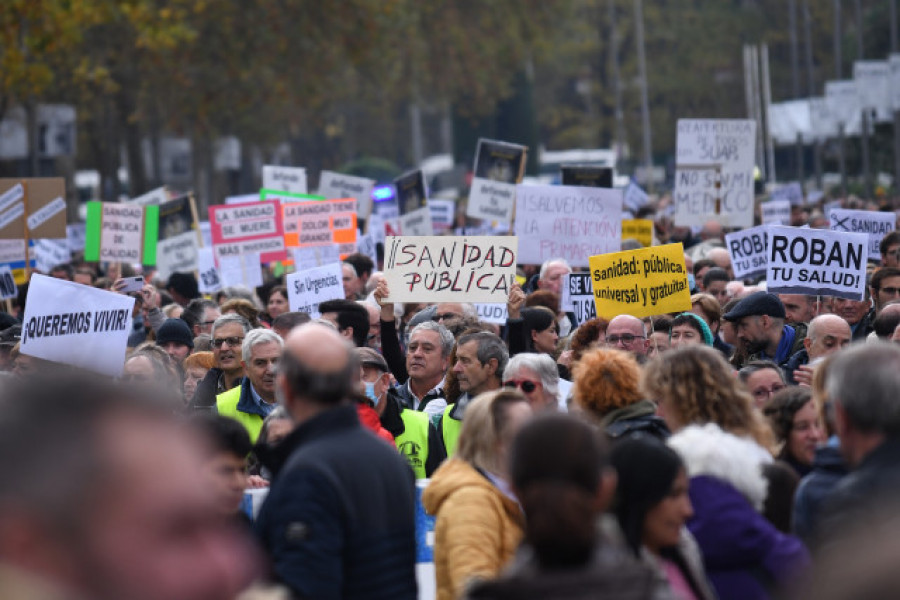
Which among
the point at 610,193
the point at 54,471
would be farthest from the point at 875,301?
the point at 54,471

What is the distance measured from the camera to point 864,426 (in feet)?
13.5

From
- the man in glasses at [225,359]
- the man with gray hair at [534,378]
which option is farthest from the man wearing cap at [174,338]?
the man with gray hair at [534,378]

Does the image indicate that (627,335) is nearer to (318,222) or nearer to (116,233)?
(318,222)

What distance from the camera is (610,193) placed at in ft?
45.3

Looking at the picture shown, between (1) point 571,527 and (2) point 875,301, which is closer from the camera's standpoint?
(1) point 571,527

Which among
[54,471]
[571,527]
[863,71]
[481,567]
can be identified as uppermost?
[863,71]

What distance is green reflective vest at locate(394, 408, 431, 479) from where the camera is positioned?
7254 mm

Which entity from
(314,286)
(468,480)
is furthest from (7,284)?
(468,480)

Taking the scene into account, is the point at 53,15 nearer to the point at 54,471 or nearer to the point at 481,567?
the point at 481,567

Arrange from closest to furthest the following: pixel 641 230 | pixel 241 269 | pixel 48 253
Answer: pixel 241 269
pixel 641 230
pixel 48 253

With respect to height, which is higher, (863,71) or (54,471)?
(863,71)

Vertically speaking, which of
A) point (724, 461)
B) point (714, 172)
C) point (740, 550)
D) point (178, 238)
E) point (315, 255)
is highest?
point (714, 172)

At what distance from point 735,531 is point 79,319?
17.0 ft

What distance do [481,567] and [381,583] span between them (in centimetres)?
33
